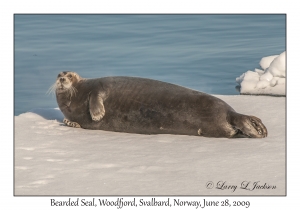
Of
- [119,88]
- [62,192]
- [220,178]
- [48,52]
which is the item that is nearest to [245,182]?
[220,178]

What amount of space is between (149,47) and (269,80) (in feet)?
14.8

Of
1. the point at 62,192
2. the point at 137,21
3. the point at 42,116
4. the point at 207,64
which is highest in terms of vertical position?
the point at 137,21

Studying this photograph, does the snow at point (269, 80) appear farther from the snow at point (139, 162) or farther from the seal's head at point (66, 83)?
the seal's head at point (66, 83)

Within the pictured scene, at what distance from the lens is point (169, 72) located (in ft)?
42.5

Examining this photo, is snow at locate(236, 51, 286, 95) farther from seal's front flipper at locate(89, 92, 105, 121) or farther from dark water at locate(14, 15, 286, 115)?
seal's front flipper at locate(89, 92, 105, 121)

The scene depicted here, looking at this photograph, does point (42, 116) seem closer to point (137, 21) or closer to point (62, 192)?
point (62, 192)

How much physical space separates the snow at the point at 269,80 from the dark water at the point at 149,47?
0.39 m

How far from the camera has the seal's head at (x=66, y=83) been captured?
30.9 ft

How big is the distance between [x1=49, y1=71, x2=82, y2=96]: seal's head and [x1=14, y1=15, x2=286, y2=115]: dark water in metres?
1.65

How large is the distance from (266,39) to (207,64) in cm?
268

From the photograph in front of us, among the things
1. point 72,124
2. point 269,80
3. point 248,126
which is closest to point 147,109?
point 72,124

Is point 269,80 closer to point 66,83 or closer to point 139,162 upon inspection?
point 66,83

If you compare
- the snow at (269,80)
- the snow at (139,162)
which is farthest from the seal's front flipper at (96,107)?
the snow at (269,80)

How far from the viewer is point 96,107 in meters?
8.86
